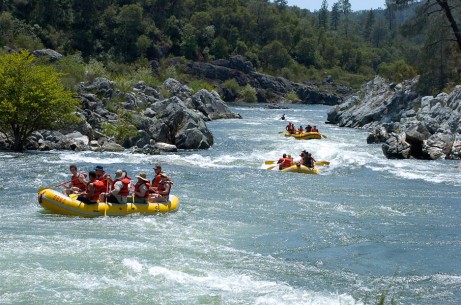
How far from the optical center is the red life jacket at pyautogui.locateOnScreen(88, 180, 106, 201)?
1642 centimetres

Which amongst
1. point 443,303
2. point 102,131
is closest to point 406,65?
point 102,131

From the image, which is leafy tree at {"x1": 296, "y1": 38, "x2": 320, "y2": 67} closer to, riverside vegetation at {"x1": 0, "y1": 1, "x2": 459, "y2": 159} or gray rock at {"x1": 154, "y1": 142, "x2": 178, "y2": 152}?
riverside vegetation at {"x1": 0, "y1": 1, "x2": 459, "y2": 159}

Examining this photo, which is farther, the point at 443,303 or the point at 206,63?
the point at 206,63

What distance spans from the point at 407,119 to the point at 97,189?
25.8 m

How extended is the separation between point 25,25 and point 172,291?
82529 mm

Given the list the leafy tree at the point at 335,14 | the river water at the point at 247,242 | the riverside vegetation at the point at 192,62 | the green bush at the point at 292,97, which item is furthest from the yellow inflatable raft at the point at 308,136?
the leafy tree at the point at 335,14

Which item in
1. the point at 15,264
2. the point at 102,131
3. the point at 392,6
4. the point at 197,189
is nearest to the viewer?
the point at 15,264

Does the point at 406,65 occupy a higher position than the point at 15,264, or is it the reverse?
the point at 406,65

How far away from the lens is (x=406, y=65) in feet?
166

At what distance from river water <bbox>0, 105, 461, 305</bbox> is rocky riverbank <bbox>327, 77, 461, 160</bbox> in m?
4.56

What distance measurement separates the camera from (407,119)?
37531 millimetres

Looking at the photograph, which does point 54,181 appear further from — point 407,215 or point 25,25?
point 25,25

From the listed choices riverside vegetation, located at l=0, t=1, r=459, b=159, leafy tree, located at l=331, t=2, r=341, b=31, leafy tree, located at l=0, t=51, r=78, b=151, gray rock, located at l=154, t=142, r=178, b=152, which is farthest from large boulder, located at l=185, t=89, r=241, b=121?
leafy tree, located at l=331, t=2, r=341, b=31

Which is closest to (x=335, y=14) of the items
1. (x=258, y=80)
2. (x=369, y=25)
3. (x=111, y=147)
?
(x=369, y=25)
